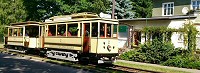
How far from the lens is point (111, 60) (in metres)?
18.8

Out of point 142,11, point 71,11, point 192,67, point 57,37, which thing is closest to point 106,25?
point 57,37

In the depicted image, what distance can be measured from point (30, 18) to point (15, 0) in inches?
144

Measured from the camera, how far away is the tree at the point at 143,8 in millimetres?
60688

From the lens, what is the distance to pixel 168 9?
35375mm

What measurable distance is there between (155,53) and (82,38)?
6782mm

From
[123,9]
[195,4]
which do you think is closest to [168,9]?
[195,4]

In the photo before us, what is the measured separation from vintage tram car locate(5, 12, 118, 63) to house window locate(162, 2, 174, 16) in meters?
16.8

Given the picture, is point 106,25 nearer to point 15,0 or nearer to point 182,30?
point 182,30

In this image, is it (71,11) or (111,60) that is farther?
(71,11)

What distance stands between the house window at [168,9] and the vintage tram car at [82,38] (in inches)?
661

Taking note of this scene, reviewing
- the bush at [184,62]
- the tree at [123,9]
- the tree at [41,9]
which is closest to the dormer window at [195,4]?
the bush at [184,62]

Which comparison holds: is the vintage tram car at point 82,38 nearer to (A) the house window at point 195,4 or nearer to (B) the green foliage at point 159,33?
(B) the green foliage at point 159,33

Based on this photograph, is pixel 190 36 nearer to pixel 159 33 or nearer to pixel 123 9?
pixel 159 33

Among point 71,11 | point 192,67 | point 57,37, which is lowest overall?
point 192,67
